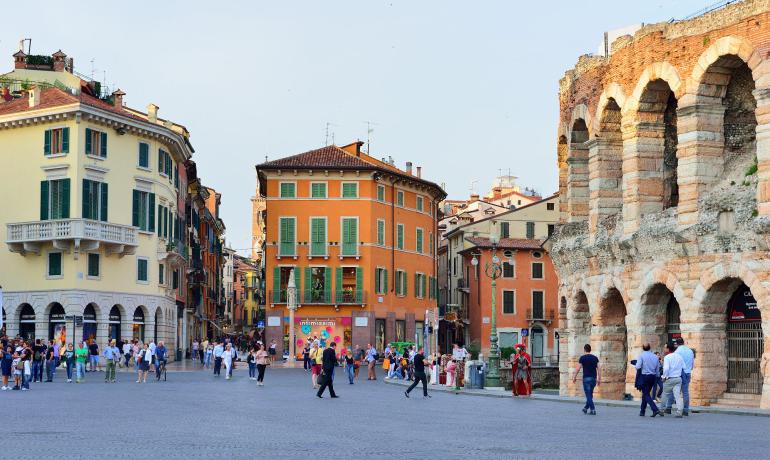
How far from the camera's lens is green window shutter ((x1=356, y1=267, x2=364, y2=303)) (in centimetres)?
7362

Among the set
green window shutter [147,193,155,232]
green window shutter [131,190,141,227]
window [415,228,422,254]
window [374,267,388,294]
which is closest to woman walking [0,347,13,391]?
green window shutter [131,190,141,227]

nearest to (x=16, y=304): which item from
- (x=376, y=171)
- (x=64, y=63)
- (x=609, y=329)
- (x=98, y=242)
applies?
(x=98, y=242)

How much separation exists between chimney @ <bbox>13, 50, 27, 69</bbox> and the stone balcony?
15.3 meters

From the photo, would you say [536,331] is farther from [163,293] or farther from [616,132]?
[616,132]

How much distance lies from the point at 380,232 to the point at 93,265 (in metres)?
22.7

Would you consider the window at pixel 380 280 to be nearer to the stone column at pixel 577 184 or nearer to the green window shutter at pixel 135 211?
the green window shutter at pixel 135 211

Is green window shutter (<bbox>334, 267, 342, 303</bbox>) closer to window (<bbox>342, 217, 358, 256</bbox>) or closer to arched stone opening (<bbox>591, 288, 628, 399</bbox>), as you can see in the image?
window (<bbox>342, 217, 358, 256</bbox>)

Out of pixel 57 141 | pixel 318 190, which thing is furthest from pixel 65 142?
pixel 318 190

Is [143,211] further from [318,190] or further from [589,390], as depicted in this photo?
[589,390]

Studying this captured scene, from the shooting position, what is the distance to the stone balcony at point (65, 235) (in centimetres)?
5550

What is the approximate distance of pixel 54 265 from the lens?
56594 millimetres

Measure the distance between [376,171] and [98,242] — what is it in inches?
880

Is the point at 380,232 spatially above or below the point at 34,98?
below

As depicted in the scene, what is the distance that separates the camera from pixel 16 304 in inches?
2259
